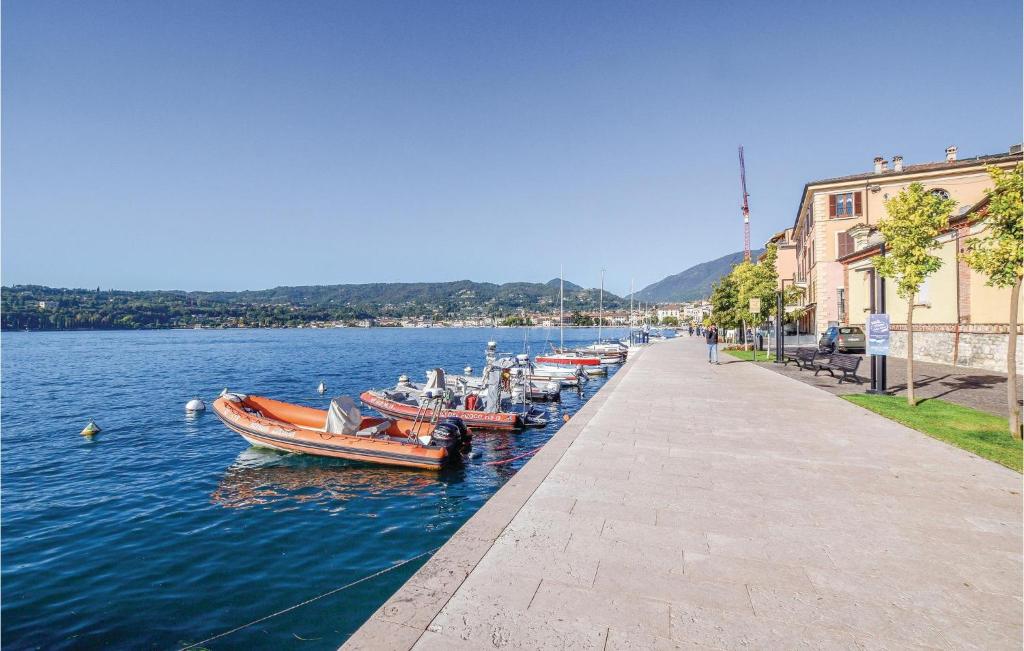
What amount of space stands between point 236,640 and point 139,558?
3.68 meters

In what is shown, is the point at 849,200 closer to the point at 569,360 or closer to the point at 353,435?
the point at 569,360

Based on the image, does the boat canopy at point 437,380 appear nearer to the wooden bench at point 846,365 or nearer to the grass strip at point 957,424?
the grass strip at point 957,424

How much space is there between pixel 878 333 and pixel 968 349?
11656mm

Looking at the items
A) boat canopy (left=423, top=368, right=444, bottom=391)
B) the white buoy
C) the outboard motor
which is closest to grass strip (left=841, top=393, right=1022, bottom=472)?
the outboard motor

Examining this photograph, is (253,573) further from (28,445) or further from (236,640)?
(28,445)

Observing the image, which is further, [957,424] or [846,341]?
[846,341]

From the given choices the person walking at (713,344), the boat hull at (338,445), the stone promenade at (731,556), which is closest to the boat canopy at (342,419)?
the boat hull at (338,445)

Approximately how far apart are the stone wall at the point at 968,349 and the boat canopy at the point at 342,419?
20984 mm

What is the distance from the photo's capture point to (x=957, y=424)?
372 inches

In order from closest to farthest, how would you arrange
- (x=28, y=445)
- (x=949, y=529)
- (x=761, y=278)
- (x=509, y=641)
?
1. (x=509, y=641)
2. (x=949, y=529)
3. (x=28, y=445)
4. (x=761, y=278)

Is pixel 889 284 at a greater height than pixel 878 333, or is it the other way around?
pixel 889 284

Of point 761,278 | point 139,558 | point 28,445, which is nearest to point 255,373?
point 28,445

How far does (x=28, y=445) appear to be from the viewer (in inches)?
621

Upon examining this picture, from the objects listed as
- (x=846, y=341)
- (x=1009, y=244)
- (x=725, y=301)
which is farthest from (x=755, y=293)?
(x=1009, y=244)
